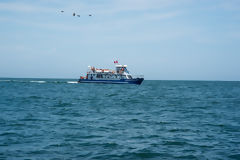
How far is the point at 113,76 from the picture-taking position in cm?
8225

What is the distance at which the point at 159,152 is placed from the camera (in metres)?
9.91

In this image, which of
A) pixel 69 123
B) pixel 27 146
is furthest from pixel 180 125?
pixel 27 146

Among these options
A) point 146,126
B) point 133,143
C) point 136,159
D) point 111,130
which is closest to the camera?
point 136,159

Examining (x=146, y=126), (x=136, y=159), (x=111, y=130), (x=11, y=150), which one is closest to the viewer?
(x=136, y=159)

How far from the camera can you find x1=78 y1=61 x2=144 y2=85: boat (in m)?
79.4

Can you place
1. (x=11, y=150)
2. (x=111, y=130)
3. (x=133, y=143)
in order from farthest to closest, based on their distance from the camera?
(x=111, y=130) < (x=133, y=143) < (x=11, y=150)

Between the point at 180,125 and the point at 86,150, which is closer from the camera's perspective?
the point at 86,150

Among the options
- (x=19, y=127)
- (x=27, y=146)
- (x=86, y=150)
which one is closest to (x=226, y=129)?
(x=86, y=150)

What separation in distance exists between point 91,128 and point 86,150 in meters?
4.41

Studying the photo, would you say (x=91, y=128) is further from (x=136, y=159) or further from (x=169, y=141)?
(x=136, y=159)

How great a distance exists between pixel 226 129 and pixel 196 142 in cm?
406

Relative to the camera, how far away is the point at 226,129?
14492 millimetres

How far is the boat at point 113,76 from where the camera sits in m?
79.4

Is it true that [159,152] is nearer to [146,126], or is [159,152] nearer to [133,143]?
[133,143]
